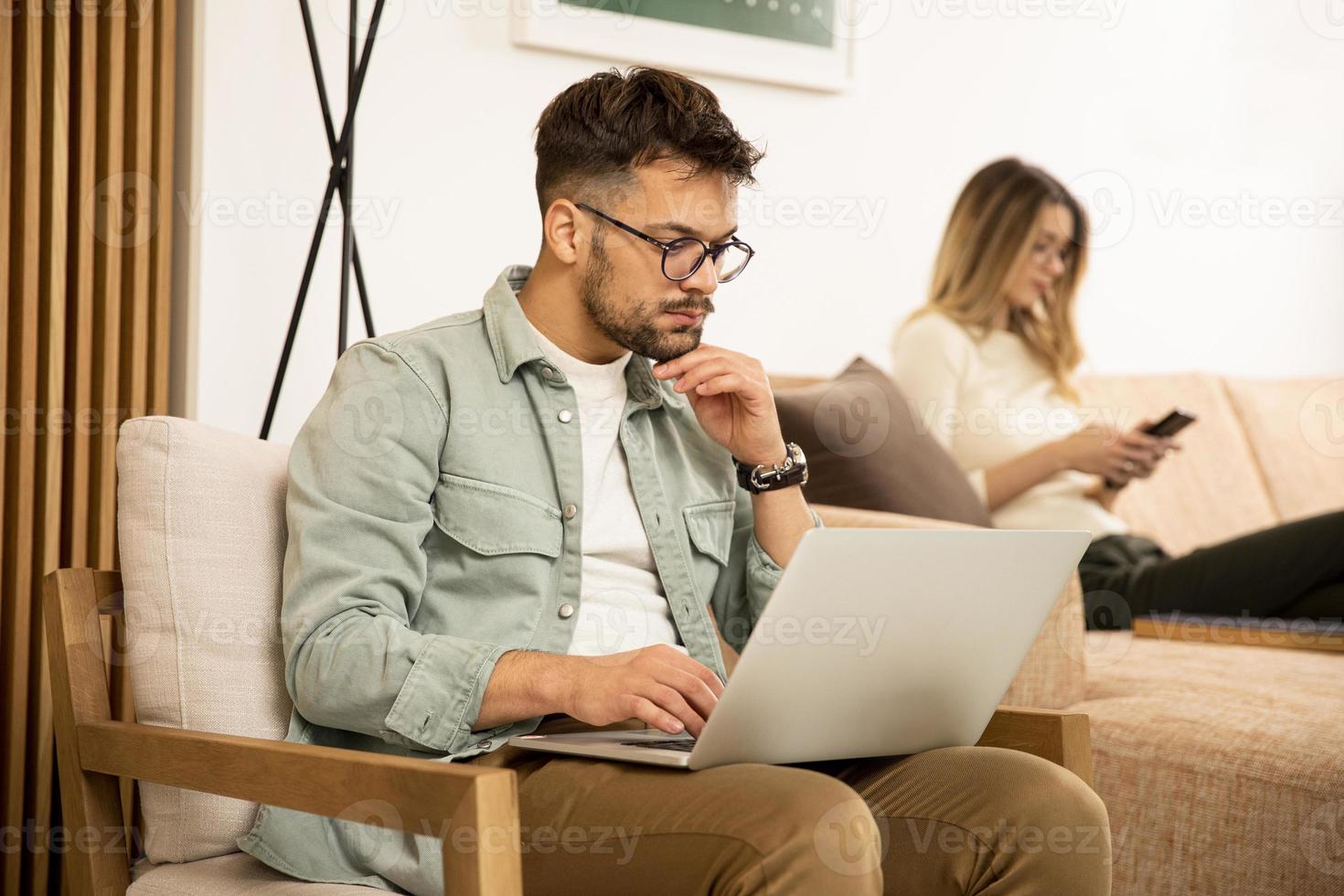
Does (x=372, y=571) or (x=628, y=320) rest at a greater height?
(x=628, y=320)

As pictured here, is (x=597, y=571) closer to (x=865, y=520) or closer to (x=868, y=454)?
(x=865, y=520)

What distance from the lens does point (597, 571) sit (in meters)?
1.45

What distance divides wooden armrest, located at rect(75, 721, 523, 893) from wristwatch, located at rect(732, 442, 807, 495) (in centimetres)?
61

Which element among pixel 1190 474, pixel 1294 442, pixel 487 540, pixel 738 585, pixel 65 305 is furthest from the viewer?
pixel 1294 442

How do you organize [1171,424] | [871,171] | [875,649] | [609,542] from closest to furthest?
[875,649] < [609,542] < [1171,424] < [871,171]

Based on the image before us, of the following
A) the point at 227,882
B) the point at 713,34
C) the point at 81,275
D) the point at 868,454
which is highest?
the point at 713,34

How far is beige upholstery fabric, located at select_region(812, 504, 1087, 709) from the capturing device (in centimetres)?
190

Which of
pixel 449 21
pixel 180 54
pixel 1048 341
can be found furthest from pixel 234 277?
pixel 1048 341

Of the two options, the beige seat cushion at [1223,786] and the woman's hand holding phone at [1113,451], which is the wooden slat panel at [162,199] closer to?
the beige seat cushion at [1223,786]

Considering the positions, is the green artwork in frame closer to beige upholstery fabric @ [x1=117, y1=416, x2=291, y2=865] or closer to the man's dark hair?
the man's dark hair

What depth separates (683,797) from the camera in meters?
1.11

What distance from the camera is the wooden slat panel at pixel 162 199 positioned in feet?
6.77

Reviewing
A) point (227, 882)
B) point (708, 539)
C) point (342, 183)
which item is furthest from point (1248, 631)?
point (227, 882)

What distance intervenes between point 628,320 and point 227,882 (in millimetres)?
695
